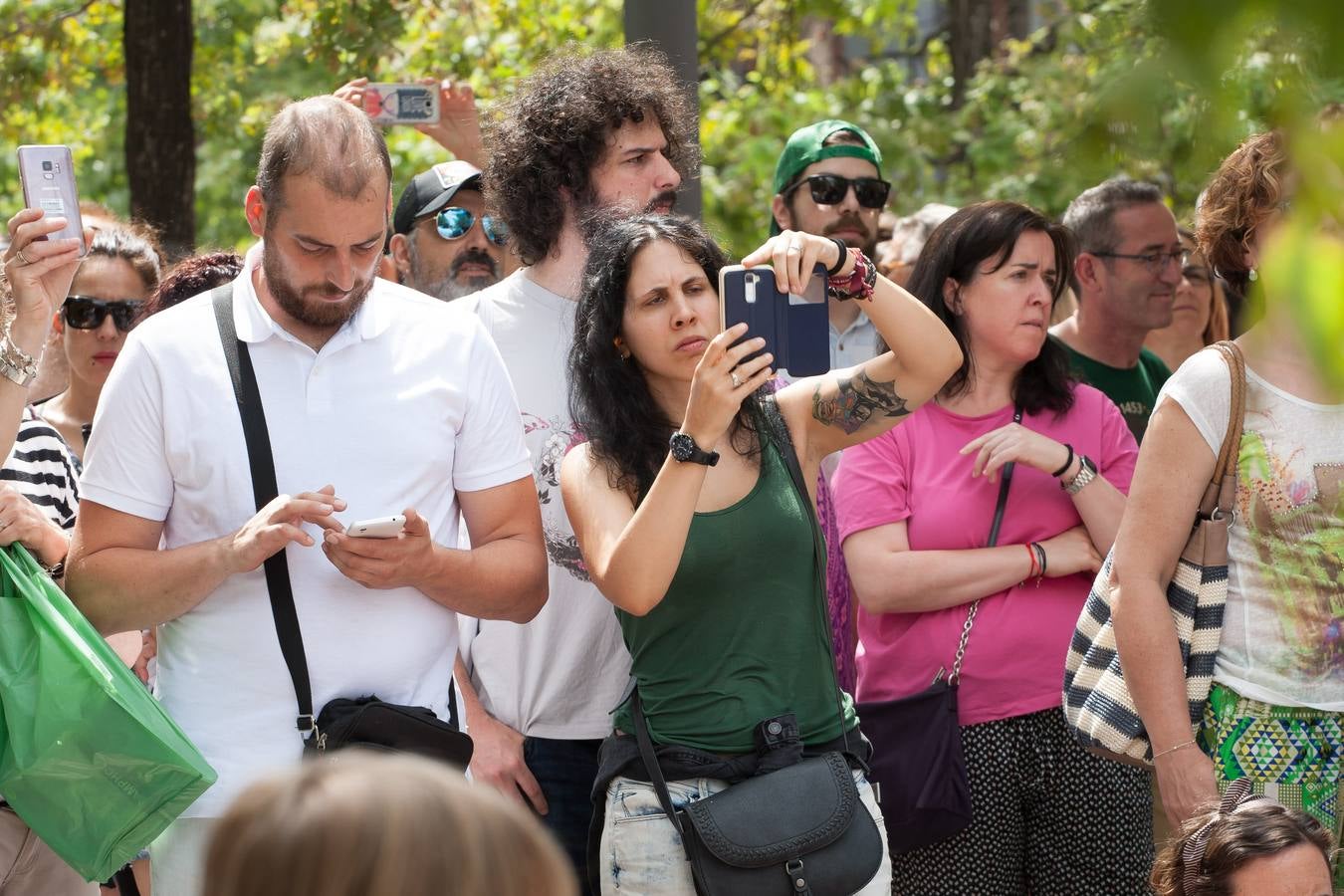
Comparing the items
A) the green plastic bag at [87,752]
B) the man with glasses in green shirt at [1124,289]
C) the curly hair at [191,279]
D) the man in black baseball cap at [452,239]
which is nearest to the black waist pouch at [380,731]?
the green plastic bag at [87,752]

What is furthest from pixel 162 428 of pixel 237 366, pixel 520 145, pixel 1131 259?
pixel 1131 259

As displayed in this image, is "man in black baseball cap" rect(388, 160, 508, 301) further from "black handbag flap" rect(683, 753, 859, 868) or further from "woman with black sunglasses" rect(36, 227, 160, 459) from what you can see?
"black handbag flap" rect(683, 753, 859, 868)

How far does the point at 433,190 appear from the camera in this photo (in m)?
5.34

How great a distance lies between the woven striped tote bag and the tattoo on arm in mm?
543

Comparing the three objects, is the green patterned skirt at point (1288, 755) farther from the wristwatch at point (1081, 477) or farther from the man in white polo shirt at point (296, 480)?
the man in white polo shirt at point (296, 480)

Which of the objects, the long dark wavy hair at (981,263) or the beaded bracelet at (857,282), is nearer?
the beaded bracelet at (857,282)

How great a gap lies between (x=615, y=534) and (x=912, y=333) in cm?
72

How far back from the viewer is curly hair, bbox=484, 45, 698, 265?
369 centimetres

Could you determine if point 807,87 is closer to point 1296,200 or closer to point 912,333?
point 912,333

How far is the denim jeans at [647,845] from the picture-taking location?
2855 mm

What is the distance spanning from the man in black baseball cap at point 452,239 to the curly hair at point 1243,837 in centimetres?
303

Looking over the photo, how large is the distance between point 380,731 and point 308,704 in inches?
6.0

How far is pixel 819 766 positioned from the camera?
2883 mm

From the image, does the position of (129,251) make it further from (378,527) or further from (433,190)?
(378,527)
